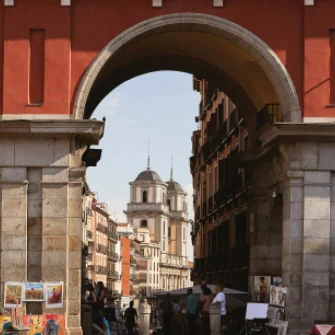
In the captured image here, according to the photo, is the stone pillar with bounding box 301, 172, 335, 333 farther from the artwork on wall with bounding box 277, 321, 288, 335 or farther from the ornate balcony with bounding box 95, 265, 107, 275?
the ornate balcony with bounding box 95, 265, 107, 275

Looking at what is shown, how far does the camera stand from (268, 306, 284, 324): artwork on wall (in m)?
34.6

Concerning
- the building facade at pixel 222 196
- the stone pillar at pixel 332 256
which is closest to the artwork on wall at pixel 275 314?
the stone pillar at pixel 332 256

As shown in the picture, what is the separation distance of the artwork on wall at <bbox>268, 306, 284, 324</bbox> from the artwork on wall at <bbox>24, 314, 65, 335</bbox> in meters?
6.10

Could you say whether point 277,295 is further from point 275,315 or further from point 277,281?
point 277,281

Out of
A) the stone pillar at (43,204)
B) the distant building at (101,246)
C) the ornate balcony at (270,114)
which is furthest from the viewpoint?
the distant building at (101,246)

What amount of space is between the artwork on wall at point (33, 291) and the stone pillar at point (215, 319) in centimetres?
537

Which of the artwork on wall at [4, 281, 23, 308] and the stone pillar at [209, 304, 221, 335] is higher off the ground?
the artwork on wall at [4, 281, 23, 308]

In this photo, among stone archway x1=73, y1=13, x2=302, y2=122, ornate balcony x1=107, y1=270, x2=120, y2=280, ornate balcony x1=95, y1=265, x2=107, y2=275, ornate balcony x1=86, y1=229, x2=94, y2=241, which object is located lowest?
ornate balcony x1=107, y1=270, x2=120, y2=280

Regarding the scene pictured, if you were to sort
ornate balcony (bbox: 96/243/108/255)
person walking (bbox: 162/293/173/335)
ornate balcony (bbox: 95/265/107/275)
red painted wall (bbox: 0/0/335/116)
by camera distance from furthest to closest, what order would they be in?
ornate balcony (bbox: 96/243/108/255) < ornate balcony (bbox: 95/265/107/275) < person walking (bbox: 162/293/173/335) < red painted wall (bbox: 0/0/335/116)

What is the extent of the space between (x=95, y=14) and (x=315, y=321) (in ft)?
37.0

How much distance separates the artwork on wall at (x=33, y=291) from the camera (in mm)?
34656

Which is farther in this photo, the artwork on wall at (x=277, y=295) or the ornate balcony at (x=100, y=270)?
the ornate balcony at (x=100, y=270)

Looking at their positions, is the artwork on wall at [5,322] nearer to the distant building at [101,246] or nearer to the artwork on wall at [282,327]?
the artwork on wall at [282,327]

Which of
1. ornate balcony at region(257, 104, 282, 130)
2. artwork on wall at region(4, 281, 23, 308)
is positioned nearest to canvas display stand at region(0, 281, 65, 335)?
artwork on wall at region(4, 281, 23, 308)
